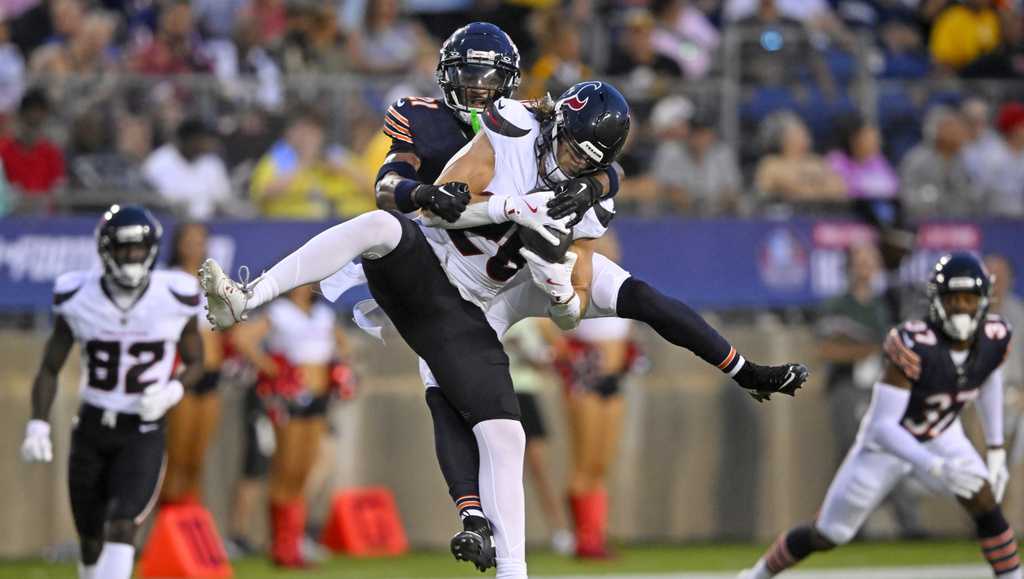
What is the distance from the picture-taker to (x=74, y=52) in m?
11.4

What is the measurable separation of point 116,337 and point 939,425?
12.2 ft

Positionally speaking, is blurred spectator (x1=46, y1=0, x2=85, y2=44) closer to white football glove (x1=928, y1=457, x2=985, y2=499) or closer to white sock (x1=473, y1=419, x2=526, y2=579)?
white sock (x1=473, y1=419, x2=526, y2=579)

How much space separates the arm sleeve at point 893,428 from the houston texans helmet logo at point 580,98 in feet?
8.13

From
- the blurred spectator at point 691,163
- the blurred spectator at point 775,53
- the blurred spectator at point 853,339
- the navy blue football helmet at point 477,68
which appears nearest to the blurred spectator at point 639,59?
the blurred spectator at point 691,163

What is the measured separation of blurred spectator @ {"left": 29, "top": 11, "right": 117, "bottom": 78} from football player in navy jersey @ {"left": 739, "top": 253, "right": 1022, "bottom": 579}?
215 inches

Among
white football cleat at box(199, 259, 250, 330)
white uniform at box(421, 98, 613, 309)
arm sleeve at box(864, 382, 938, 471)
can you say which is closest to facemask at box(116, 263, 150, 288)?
white uniform at box(421, 98, 613, 309)

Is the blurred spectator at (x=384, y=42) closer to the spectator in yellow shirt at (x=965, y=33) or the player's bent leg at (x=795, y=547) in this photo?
the spectator in yellow shirt at (x=965, y=33)

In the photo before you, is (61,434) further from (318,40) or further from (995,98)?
(995,98)

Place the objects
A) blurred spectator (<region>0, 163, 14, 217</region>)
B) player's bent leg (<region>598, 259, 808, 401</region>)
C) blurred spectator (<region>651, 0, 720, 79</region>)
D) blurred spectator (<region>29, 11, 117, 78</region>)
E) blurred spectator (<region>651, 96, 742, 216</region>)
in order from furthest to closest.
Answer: blurred spectator (<region>651, 0, 720, 79</region>) < blurred spectator (<region>651, 96, 742, 216</region>) < blurred spectator (<region>29, 11, 117, 78</region>) < blurred spectator (<region>0, 163, 14, 217</region>) < player's bent leg (<region>598, 259, 808, 401</region>)

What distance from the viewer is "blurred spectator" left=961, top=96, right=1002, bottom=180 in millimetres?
12742

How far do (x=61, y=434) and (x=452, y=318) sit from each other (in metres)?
5.21

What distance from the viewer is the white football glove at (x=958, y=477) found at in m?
7.65

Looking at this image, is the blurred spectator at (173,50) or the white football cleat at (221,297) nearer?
the white football cleat at (221,297)

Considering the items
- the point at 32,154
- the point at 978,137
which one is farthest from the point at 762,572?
the point at 978,137
